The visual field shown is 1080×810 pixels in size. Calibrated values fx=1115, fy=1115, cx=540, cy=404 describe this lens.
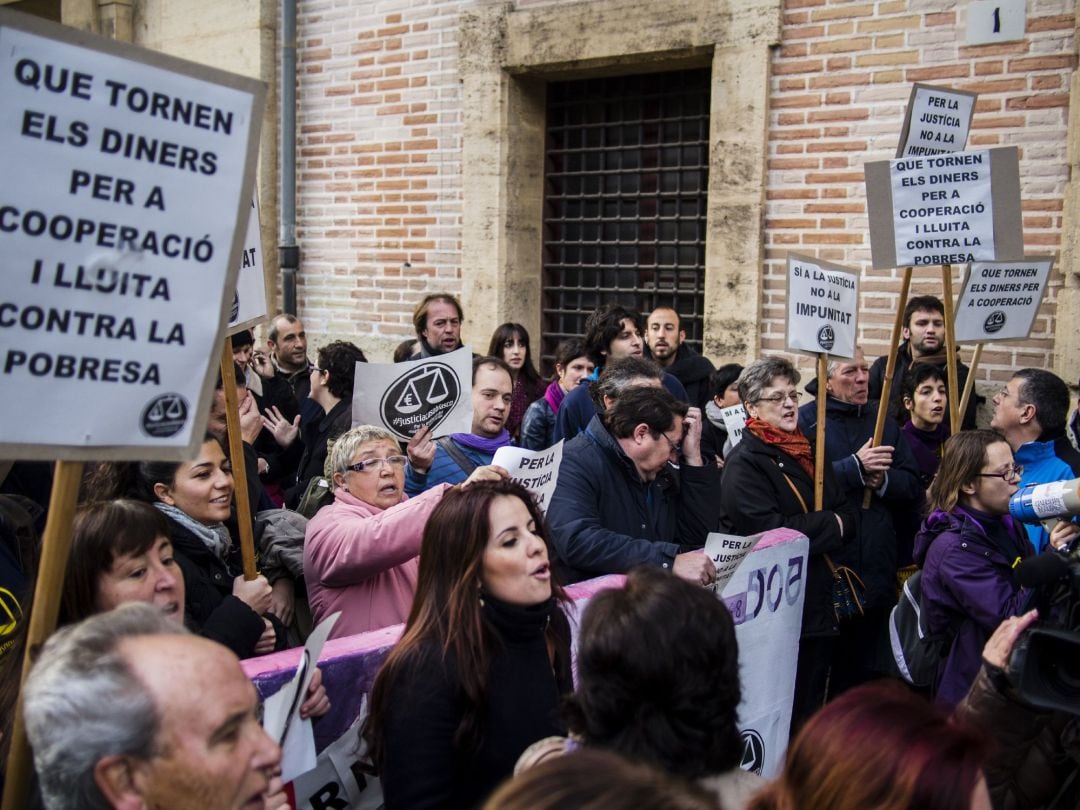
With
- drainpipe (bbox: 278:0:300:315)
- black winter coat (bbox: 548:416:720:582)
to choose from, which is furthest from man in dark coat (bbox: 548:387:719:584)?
drainpipe (bbox: 278:0:300:315)

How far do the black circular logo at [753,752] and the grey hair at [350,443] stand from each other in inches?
65.1

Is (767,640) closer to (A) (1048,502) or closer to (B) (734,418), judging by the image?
(A) (1048,502)

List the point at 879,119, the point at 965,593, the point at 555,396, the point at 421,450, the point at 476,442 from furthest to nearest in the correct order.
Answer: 1. the point at 879,119
2. the point at 555,396
3. the point at 476,442
4. the point at 421,450
5. the point at 965,593

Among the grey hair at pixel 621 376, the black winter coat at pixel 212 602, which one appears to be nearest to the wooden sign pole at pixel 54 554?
the black winter coat at pixel 212 602

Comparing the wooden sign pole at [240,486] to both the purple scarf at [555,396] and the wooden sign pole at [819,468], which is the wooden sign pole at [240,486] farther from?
the purple scarf at [555,396]

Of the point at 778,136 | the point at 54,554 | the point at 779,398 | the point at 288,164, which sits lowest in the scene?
the point at 54,554

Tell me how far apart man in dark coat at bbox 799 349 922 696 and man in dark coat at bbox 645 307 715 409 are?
55.9 inches

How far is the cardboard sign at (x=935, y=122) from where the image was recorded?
5.33 metres

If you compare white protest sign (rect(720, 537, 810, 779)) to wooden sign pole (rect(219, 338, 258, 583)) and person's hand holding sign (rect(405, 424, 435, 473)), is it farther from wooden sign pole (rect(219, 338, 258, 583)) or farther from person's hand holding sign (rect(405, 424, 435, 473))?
wooden sign pole (rect(219, 338, 258, 583))

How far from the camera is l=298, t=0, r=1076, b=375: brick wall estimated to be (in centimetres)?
623

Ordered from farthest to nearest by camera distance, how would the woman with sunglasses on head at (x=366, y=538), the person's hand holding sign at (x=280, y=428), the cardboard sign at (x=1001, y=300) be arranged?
1. the person's hand holding sign at (x=280, y=428)
2. the cardboard sign at (x=1001, y=300)
3. the woman with sunglasses on head at (x=366, y=538)

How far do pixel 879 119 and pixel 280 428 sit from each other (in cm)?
395

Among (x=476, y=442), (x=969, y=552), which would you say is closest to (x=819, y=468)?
(x=969, y=552)

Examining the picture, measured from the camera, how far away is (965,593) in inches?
149
